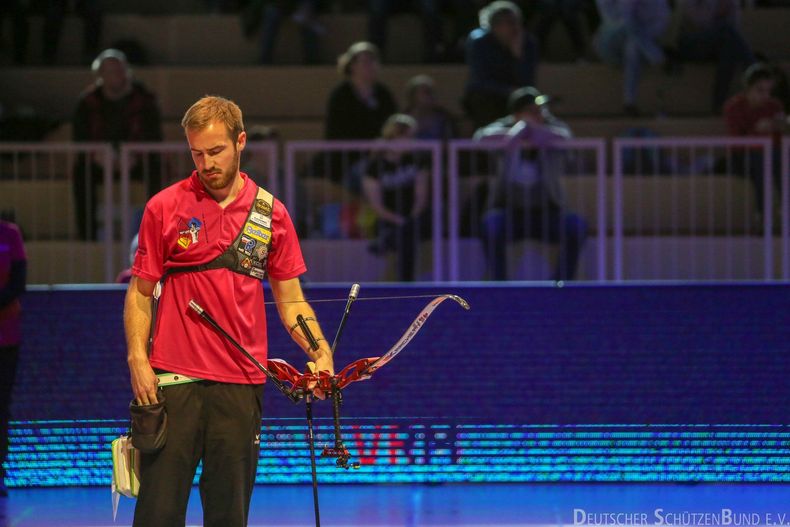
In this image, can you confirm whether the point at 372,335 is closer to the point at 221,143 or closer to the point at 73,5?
the point at 221,143

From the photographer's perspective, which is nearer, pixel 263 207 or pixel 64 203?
pixel 263 207

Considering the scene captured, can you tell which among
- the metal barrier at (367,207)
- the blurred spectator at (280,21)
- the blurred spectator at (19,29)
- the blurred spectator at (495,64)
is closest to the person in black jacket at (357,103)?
the blurred spectator at (495,64)

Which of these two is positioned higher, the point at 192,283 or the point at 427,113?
the point at 427,113

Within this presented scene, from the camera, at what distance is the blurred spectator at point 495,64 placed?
39.0 ft

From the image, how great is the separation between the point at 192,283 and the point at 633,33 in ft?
30.8

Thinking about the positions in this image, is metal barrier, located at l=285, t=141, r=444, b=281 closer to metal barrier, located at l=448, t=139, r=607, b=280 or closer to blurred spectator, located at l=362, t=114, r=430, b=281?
blurred spectator, located at l=362, t=114, r=430, b=281

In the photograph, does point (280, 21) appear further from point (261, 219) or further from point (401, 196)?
point (261, 219)

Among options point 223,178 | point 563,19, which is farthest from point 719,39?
point 223,178

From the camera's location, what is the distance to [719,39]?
13.3 metres

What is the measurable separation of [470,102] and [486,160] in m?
1.81

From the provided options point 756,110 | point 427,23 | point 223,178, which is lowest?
point 223,178

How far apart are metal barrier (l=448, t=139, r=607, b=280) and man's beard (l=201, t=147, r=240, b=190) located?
5741 mm

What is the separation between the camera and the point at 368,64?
11758 mm

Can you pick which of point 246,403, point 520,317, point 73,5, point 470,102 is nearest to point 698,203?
point 470,102
